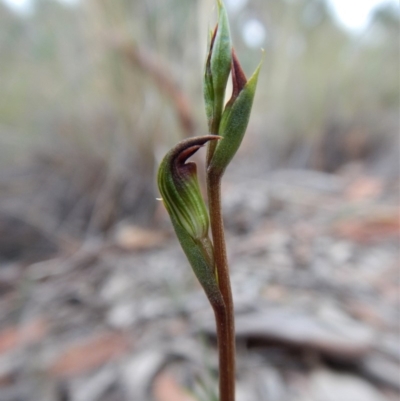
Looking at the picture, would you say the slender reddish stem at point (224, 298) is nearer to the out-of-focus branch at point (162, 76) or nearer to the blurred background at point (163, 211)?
the blurred background at point (163, 211)

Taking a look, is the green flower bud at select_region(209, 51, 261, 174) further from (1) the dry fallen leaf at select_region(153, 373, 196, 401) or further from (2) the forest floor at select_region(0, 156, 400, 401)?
(1) the dry fallen leaf at select_region(153, 373, 196, 401)

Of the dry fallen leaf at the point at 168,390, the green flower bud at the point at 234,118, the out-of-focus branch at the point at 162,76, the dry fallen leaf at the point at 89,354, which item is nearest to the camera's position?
the green flower bud at the point at 234,118

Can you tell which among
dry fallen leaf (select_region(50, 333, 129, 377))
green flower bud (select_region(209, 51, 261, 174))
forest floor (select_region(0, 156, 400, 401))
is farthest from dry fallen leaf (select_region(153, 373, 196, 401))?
green flower bud (select_region(209, 51, 261, 174))

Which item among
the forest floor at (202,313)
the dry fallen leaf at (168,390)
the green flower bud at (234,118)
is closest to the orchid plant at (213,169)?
the green flower bud at (234,118)

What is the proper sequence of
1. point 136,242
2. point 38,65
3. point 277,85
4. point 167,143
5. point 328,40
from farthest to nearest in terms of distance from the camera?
point 328,40 < point 277,85 < point 38,65 < point 167,143 < point 136,242

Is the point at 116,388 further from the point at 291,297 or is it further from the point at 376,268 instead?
the point at 376,268

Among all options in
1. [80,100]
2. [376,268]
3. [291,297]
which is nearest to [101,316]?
[291,297]

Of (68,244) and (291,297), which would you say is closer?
(291,297)
